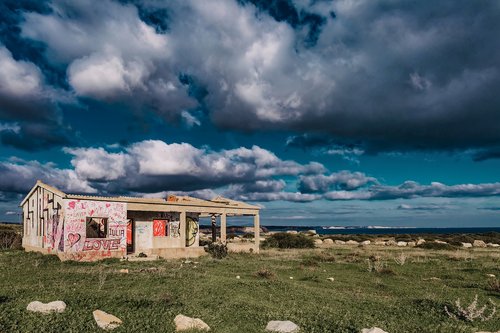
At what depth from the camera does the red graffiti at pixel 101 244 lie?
76.6ft

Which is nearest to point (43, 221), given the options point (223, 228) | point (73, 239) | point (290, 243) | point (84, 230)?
point (84, 230)

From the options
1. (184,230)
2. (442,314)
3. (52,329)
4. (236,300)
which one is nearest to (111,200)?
(184,230)

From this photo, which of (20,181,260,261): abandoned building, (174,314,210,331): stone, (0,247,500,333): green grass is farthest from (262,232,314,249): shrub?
(174,314,210,331): stone

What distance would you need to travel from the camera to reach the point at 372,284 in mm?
16359

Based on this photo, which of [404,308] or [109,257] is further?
[109,257]

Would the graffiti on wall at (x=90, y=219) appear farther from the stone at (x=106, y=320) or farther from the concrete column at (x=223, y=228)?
the stone at (x=106, y=320)

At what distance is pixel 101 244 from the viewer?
Answer: 24.0 metres

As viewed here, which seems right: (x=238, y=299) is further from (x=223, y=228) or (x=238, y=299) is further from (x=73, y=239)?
(x=223, y=228)

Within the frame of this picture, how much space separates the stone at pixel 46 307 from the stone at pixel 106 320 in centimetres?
90

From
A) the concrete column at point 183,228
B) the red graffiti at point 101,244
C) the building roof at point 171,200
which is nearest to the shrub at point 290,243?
the building roof at point 171,200

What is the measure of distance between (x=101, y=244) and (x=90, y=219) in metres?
2.70

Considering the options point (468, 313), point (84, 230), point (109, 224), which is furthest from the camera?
point (109, 224)

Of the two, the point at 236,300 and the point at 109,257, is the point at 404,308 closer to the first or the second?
the point at 236,300

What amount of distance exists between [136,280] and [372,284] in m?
9.92
